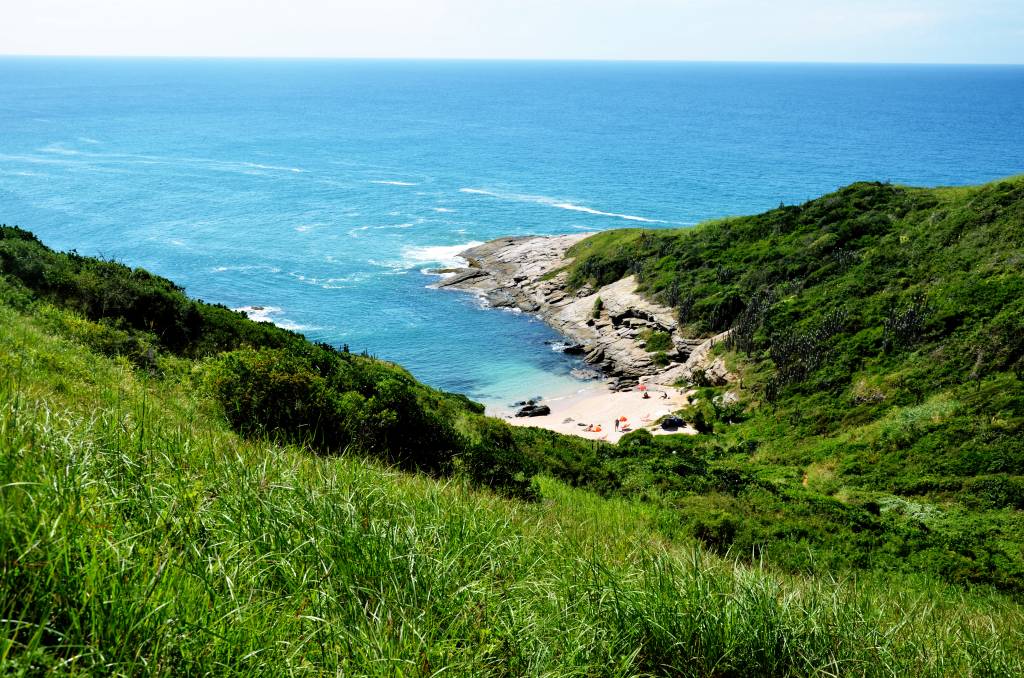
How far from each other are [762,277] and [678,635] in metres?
47.9

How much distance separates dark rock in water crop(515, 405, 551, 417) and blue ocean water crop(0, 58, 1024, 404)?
3396 millimetres

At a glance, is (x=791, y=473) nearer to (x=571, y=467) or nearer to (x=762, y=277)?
(x=571, y=467)

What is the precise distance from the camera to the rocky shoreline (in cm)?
4803

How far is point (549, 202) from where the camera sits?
321 feet

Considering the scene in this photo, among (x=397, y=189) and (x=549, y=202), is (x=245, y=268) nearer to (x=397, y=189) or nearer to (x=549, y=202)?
(x=397, y=189)

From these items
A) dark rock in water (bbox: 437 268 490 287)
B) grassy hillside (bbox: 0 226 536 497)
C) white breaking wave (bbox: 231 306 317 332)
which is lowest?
white breaking wave (bbox: 231 306 317 332)

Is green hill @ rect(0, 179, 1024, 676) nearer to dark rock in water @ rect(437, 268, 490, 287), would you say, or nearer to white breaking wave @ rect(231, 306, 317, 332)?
white breaking wave @ rect(231, 306, 317, 332)

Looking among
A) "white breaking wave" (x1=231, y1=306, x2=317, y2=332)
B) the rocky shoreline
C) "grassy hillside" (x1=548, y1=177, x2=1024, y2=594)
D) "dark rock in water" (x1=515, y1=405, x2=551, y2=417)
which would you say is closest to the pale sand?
"dark rock in water" (x1=515, y1=405, x2=551, y2=417)

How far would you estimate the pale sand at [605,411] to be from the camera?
3984 centimetres

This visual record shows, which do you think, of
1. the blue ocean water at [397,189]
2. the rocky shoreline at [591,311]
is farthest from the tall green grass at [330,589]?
the blue ocean water at [397,189]

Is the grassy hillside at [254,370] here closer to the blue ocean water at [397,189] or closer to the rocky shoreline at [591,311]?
the rocky shoreline at [591,311]

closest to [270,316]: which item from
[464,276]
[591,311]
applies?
[464,276]

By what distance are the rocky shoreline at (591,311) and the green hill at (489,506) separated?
7.84m

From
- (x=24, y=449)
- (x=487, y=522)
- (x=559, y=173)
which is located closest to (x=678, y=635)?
(x=487, y=522)
